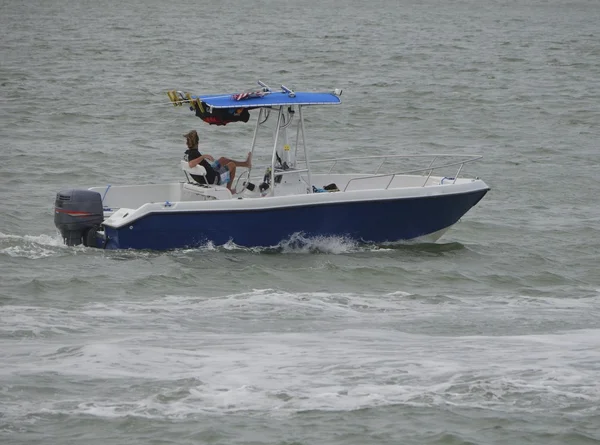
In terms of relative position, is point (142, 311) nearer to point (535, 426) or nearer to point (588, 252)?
point (535, 426)

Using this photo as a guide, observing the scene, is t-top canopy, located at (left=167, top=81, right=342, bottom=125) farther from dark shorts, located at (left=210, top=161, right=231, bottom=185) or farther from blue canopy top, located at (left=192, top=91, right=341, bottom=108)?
dark shorts, located at (left=210, top=161, right=231, bottom=185)

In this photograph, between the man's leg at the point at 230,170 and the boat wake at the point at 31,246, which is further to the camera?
the man's leg at the point at 230,170

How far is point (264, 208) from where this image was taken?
16172 millimetres

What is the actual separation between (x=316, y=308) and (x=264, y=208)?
2363 millimetres

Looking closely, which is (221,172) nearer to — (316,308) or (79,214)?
(79,214)

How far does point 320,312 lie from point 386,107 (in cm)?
2024

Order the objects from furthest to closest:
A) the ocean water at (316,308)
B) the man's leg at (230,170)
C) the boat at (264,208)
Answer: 1. the man's leg at (230,170)
2. the boat at (264,208)
3. the ocean water at (316,308)

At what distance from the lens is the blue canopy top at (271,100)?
1623 cm

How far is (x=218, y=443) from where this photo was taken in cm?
1020

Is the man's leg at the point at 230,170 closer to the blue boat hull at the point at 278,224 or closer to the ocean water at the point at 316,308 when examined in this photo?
the blue boat hull at the point at 278,224

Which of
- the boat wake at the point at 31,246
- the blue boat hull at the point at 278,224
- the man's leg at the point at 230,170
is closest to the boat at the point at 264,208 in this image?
the blue boat hull at the point at 278,224

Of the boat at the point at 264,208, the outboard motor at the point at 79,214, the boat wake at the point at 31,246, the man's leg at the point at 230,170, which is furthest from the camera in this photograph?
the man's leg at the point at 230,170

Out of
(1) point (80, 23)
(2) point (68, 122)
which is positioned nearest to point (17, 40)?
(1) point (80, 23)

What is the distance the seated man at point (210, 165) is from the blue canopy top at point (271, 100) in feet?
1.82
